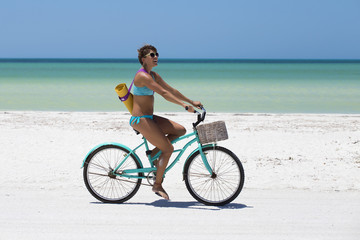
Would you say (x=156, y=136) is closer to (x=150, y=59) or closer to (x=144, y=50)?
(x=150, y=59)

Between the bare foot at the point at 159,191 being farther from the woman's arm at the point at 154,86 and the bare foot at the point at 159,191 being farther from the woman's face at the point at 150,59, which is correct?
the woman's face at the point at 150,59

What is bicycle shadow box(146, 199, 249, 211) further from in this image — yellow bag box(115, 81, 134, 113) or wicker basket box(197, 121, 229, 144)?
yellow bag box(115, 81, 134, 113)

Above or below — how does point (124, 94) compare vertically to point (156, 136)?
above

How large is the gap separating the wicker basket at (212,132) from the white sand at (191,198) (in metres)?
0.71

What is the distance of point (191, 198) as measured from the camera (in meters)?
5.52

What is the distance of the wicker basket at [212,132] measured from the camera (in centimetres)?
500

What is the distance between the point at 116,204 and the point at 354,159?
4.27 metres

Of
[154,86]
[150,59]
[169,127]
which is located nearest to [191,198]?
[169,127]

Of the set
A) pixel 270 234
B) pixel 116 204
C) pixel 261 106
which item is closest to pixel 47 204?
pixel 116 204

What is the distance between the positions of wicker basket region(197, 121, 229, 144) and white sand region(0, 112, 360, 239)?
2.33 ft

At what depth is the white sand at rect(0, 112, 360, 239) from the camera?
14.0 feet

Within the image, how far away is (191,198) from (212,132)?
2.99 ft

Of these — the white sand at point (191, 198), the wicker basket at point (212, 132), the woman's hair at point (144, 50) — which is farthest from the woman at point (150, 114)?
the white sand at point (191, 198)

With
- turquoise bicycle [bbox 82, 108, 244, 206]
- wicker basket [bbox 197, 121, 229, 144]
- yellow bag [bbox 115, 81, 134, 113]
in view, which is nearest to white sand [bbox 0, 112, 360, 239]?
turquoise bicycle [bbox 82, 108, 244, 206]
